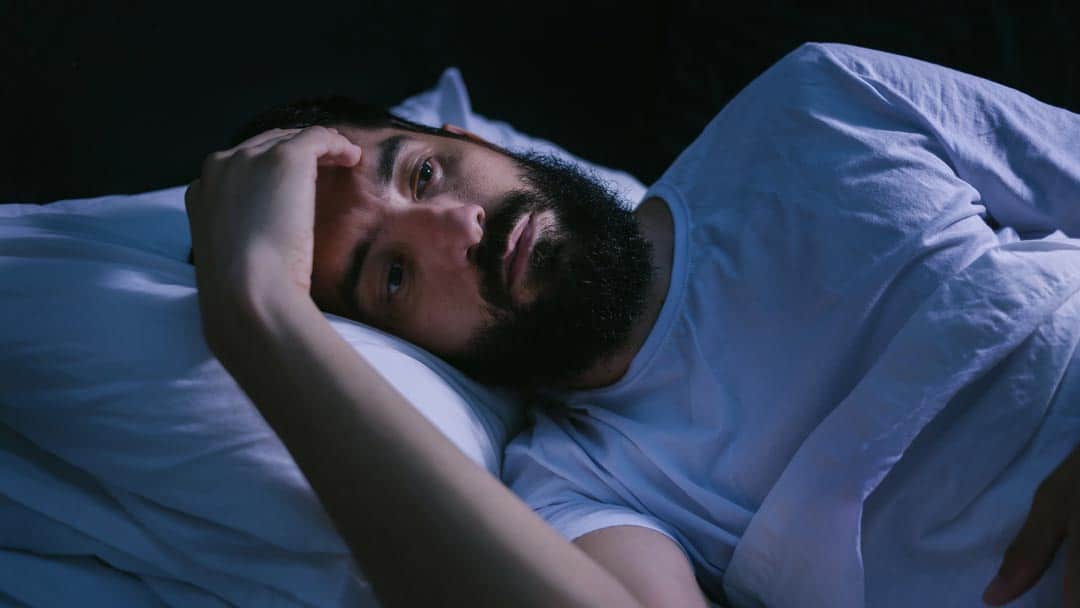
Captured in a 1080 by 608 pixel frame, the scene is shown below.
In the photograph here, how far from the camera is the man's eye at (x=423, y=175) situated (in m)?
0.95

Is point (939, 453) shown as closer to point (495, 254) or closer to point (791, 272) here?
point (791, 272)

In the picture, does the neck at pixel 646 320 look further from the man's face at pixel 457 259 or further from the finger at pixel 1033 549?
the finger at pixel 1033 549

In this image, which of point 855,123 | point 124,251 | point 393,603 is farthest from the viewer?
point 855,123

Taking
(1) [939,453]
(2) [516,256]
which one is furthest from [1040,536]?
(2) [516,256]

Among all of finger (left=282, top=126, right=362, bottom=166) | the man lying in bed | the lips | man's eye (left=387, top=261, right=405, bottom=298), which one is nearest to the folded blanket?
the man lying in bed

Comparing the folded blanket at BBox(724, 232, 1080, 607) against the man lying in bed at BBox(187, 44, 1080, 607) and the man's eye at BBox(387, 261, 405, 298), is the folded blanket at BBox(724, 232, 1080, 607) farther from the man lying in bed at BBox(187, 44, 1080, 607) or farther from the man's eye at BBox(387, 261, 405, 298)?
the man's eye at BBox(387, 261, 405, 298)

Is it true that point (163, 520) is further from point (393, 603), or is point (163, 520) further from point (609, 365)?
point (609, 365)

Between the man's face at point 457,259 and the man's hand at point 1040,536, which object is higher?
the man's face at point 457,259

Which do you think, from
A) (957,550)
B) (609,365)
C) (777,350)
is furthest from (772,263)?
(957,550)

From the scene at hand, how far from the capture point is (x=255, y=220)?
758 mm

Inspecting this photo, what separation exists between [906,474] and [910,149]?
0.37 meters

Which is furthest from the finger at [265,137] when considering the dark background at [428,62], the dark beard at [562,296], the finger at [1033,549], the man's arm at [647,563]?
the finger at [1033,549]

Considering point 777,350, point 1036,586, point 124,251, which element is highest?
point 124,251

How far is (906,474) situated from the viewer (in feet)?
2.67
